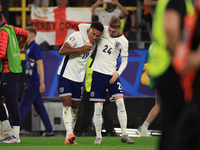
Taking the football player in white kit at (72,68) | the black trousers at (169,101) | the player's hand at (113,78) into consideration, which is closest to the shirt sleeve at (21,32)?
the football player in white kit at (72,68)

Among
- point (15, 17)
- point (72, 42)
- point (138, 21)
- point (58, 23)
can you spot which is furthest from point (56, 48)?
point (72, 42)

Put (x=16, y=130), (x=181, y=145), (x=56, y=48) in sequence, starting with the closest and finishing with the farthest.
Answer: (x=181, y=145), (x=16, y=130), (x=56, y=48)

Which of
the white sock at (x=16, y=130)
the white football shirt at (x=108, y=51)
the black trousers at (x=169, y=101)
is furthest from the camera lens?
the white football shirt at (x=108, y=51)

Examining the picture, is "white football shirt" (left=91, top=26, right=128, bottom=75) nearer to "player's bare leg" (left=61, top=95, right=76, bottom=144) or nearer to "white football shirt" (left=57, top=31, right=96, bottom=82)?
"white football shirt" (left=57, top=31, right=96, bottom=82)

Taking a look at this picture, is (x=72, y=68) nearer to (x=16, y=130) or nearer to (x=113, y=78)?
(x=113, y=78)

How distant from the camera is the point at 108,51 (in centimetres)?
645

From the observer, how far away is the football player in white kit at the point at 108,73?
6297mm

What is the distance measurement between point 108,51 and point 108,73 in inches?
15.9

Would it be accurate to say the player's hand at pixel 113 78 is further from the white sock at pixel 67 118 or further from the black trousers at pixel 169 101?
the black trousers at pixel 169 101

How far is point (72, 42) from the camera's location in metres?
6.31

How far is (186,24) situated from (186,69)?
0.87 ft

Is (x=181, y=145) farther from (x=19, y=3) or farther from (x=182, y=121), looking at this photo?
(x=19, y=3)

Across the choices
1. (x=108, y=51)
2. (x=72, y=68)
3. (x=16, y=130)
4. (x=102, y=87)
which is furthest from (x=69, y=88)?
(x=16, y=130)

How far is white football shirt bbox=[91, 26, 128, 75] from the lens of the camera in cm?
642
